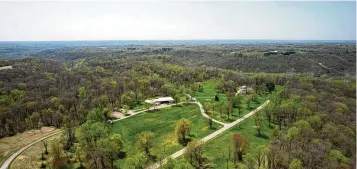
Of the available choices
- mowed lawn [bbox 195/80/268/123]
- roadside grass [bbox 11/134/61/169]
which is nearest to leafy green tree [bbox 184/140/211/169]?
mowed lawn [bbox 195/80/268/123]

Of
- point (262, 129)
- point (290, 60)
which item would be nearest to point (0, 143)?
point (262, 129)

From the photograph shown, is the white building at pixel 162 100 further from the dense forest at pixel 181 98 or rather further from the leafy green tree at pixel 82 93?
the leafy green tree at pixel 82 93

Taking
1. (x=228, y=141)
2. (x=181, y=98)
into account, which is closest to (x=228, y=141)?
(x=228, y=141)

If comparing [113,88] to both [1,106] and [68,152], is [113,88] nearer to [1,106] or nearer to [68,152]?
[1,106]

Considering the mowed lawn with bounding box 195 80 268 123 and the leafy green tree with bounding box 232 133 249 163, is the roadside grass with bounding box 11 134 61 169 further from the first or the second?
the mowed lawn with bounding box 195 80 268 123

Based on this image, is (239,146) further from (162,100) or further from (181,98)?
(181,98)

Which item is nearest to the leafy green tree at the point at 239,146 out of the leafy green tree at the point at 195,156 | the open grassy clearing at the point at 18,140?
the leafy green tree at the point at 195,156
